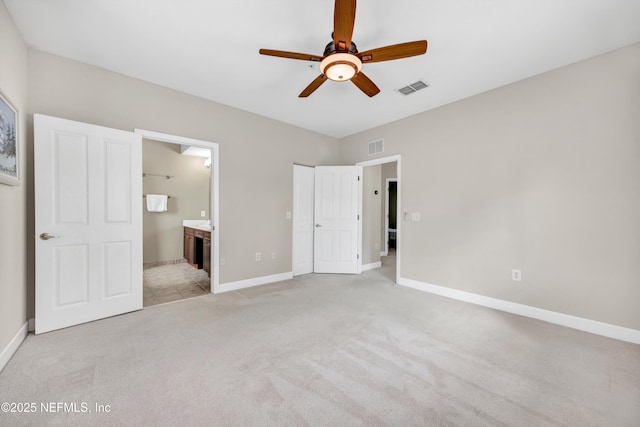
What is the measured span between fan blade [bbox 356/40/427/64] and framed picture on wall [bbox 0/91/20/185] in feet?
8.75

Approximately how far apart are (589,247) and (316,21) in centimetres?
338

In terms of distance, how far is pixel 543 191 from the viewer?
9.18 ft

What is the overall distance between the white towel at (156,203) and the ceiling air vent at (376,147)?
4.40 metres

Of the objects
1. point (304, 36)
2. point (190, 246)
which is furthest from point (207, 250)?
point (304, 36)

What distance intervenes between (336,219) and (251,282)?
1900 millimetres

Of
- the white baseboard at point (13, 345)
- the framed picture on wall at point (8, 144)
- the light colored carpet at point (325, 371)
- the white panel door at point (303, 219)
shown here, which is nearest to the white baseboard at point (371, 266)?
the white panel door at point (303, 219)

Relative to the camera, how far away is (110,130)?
2.68 meters

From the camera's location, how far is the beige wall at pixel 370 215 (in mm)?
5203

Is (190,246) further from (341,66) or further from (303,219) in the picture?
(341,66)

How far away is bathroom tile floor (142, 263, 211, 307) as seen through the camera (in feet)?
11.3

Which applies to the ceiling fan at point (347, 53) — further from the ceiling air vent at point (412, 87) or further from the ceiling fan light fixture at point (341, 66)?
the ceiling air vent at point (412, 87)

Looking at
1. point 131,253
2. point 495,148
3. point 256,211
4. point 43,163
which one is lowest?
point 131,253

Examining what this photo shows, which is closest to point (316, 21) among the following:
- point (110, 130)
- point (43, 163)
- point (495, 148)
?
point (110, 130)

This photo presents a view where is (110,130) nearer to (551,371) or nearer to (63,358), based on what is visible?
(63,358)
